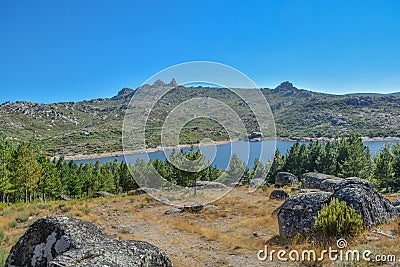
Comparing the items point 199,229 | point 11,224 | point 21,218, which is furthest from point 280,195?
point 11,224

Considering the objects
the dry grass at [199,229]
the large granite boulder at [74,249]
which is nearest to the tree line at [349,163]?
the dry grass at [199,229]

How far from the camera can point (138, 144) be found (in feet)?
53.6

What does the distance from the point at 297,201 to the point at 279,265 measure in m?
3.90

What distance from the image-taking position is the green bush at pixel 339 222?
9.38 m

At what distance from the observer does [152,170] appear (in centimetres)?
4928

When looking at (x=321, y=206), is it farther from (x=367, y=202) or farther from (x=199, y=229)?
(x=199, y=229)

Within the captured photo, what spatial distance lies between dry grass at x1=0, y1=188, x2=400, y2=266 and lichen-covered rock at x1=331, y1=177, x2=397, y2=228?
0.43m

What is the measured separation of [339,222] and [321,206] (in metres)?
1.66

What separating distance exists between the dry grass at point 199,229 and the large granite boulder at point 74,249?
13.0ft

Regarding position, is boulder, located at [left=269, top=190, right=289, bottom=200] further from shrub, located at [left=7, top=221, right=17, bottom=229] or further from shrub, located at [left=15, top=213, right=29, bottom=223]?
shrub, located at [left=7, top=221, right=17, bottom=229]

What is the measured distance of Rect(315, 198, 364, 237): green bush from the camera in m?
9.38

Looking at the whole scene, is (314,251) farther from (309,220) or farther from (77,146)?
(77,146)

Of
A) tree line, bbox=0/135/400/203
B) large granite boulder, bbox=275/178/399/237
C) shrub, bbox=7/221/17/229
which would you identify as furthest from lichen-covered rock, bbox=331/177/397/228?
shrub, bbox=7/221/17/229

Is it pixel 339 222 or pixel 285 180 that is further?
pixel 285 180
